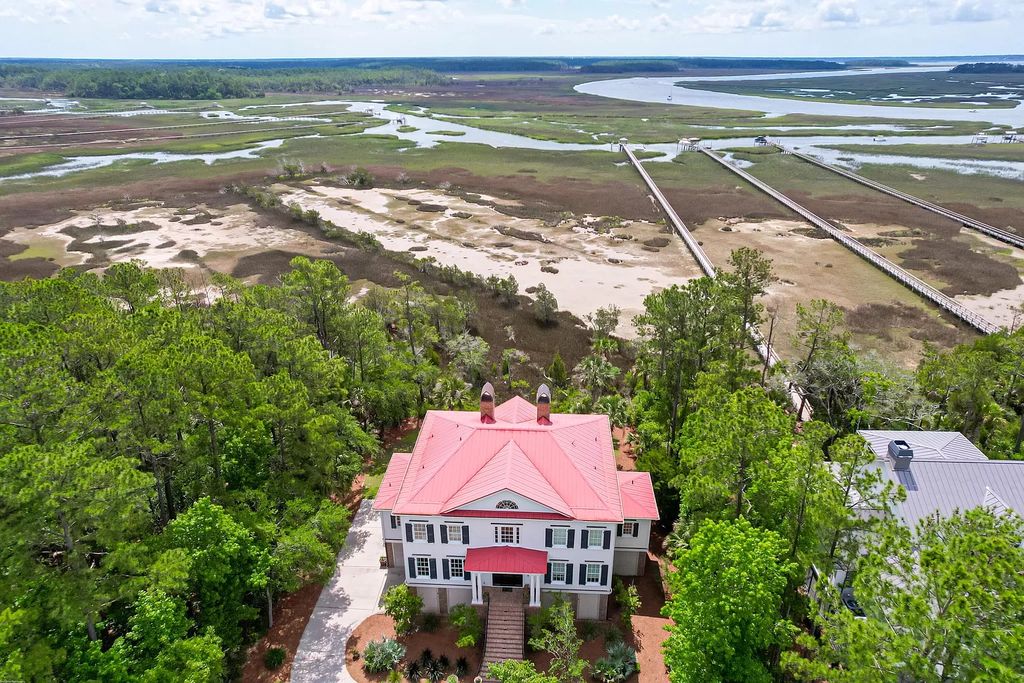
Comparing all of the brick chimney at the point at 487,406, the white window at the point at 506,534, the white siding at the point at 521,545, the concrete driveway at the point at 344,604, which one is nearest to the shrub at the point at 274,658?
the concrete driveway at the point at 344,604

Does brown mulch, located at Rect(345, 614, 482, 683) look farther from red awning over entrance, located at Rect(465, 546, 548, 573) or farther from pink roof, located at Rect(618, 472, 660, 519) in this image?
pink roof, located at Rect(618, 472, 660, 519)

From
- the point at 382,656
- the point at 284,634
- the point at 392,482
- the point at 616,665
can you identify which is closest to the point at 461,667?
the point at 382,656

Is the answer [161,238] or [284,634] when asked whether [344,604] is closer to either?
[284,634]

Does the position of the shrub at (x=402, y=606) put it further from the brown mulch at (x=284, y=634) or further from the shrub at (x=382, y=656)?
the brown mulch at (x=284, y=634)

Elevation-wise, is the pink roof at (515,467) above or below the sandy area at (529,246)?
above

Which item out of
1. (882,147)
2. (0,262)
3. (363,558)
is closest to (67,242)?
(0,262)

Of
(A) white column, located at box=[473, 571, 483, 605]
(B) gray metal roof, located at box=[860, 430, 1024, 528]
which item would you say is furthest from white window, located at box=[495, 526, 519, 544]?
(B) gray metal roof, located at box=[860, 430, 1024, 528]
